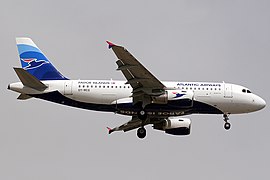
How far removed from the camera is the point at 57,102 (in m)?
56.2

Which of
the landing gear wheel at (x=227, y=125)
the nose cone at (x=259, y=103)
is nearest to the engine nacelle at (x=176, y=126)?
the landing gear wheel at (x=227, y=125)

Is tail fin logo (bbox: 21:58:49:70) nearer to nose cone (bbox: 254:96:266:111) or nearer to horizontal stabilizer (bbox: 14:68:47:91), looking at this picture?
horizontal stabilizer (bbox: 14:68:47:91)

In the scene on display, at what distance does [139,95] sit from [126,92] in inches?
63.5

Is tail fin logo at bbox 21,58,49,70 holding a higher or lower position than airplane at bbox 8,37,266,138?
higher

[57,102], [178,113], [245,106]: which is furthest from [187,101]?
[57,102]

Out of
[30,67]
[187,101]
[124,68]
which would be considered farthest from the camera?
[30,67]

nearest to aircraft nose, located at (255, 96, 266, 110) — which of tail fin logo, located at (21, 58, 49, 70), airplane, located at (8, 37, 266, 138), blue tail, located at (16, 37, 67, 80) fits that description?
airplane, located at (8, 37, 266, 138)

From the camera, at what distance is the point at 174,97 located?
54125 mm

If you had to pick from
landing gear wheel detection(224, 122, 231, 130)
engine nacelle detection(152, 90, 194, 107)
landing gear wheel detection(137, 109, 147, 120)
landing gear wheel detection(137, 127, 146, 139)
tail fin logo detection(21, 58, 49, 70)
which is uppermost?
tail fin logo detection(21, 58, 49, 70)

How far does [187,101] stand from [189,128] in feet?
20.3

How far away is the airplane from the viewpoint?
5412 cm

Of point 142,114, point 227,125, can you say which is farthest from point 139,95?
point 227,125

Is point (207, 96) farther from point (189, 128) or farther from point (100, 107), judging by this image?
point (100, 107)

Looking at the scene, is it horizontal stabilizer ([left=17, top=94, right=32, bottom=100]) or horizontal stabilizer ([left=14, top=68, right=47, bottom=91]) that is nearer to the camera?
horizontal stabilizer ([left=14, top=68, right=47, bottom=91])
